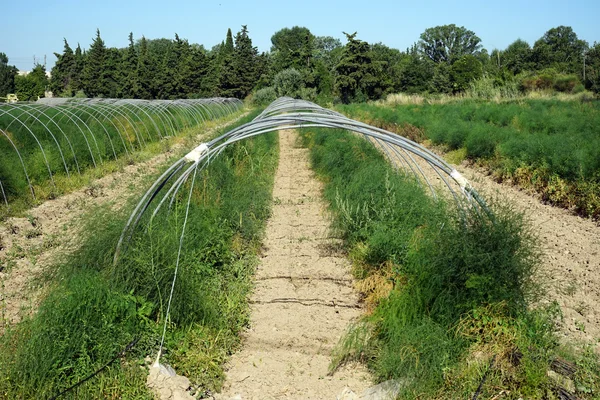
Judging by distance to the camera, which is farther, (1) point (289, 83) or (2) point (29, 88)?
(2) point (29, 88)

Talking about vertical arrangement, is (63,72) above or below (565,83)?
above

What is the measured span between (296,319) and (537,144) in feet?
26.8

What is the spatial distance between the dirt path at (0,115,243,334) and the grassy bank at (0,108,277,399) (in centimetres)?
46

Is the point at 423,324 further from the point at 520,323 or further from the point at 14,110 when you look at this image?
the point at 14,110

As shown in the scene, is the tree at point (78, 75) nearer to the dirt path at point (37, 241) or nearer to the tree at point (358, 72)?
the tree at point (358, 72)

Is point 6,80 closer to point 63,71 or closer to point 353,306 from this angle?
point 63,71

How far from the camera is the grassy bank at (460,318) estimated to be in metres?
4.19

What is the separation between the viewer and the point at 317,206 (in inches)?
407

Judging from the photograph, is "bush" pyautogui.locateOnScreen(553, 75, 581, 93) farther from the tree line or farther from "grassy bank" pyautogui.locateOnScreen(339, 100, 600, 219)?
"grassy bank" pyautogui.locateOnScreen(339, 100, 600, 219)

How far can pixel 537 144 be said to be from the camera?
463 inches

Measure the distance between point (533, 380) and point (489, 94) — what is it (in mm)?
25947

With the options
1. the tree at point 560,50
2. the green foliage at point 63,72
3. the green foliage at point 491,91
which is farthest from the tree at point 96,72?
the tree at point 560,50

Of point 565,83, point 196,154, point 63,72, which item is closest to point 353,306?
point 196,154

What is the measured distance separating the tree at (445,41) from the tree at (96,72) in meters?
45.0
